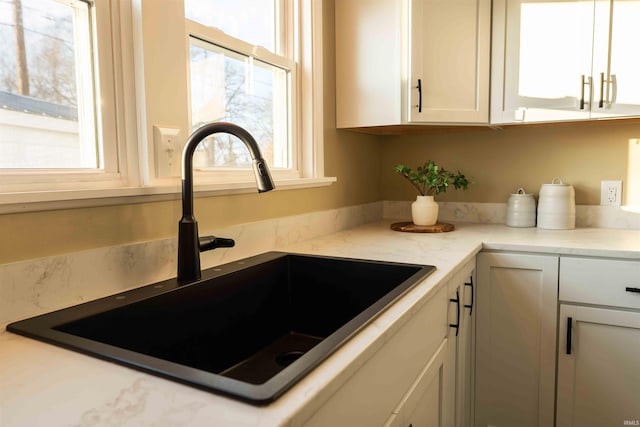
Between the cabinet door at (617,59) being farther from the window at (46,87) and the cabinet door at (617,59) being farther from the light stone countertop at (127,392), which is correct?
the window at (46,87)

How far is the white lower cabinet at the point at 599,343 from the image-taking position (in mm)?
1542

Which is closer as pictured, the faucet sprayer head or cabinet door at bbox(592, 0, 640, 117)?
the faucet sprayer head

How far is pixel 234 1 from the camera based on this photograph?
1.52 meters

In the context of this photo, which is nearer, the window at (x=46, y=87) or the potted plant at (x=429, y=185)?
the window at (x=46, y=87)

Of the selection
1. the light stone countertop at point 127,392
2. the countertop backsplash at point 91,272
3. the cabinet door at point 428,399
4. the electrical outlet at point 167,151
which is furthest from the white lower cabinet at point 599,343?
the electrical outlet at point 167,151

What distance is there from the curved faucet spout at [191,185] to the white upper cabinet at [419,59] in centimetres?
109

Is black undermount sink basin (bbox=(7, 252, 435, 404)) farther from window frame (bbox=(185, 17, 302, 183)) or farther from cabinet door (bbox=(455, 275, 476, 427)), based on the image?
cabinet door (bbox=(455, 275, 476, 427))

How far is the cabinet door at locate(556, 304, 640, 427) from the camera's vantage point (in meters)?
1.56

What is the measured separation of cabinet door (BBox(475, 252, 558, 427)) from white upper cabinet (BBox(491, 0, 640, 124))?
27.0 inches

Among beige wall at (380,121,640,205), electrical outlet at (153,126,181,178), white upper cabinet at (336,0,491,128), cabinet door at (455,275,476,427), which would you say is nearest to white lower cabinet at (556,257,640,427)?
cabinet door at (455,275,476,427)

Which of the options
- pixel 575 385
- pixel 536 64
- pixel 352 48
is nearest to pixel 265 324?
pixel 575 385

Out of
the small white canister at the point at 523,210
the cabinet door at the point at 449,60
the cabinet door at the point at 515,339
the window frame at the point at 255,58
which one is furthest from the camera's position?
the small white canister at the point at 523,210

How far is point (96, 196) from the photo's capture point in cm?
94

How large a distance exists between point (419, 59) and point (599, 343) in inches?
51.0
